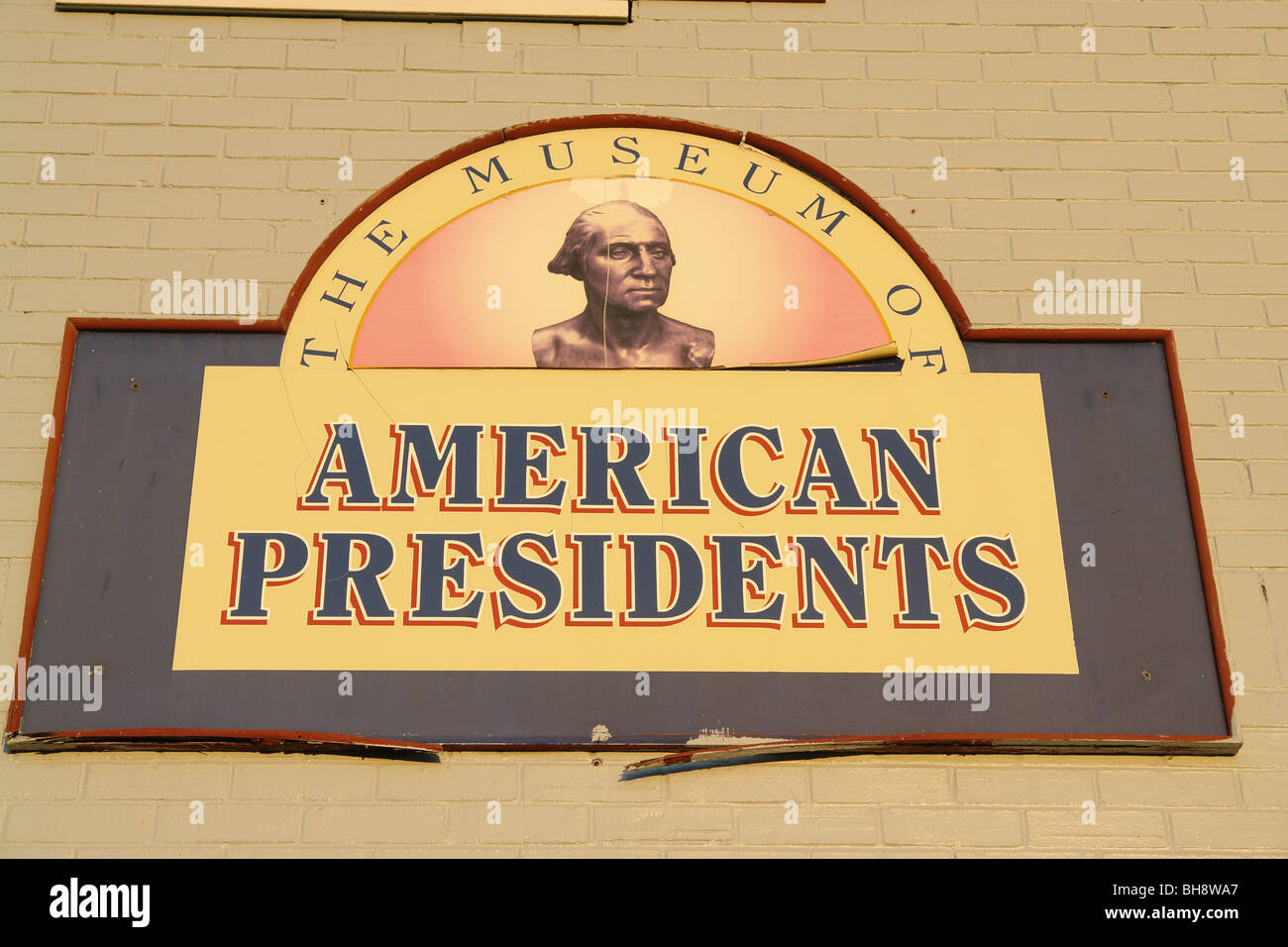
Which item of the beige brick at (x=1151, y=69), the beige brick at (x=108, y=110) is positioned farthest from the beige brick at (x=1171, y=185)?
the beige brick at (x=108, y=110)

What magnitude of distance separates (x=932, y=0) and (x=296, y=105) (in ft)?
6.97

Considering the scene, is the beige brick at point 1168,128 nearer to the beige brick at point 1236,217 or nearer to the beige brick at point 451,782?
the beige brick at point 1236,217

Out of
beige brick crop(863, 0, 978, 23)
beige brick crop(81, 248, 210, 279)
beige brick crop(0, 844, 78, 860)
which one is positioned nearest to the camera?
beige brick crop(0, 844, 78, 860)

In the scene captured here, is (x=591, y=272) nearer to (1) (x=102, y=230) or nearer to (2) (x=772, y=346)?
(2) (x=772, y=346)

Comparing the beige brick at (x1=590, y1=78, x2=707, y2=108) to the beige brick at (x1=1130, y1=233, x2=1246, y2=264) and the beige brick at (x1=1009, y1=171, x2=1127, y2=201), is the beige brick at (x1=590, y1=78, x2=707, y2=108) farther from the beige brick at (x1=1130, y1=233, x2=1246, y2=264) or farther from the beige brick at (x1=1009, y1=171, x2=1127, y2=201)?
the beige brick at (x1=1130, y1=233, x2=1246, y2=264)

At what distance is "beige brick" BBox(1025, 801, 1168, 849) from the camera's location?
142 inches

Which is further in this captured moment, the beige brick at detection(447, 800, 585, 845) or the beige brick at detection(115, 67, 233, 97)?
the beige brick at detection(115, 67, 233, 97)

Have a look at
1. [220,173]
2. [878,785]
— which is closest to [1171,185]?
[878,785]

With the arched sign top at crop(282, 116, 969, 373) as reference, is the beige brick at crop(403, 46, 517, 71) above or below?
above

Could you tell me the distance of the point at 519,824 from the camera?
358 centimetres

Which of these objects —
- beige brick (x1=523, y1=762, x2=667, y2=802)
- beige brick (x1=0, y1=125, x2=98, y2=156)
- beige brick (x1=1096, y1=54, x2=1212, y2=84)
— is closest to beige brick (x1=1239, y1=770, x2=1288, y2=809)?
beige brick (x1=523, y1=762, x2=667, y2=802)

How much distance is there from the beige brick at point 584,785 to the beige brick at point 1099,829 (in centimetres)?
95

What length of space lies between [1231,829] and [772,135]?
7.95ft

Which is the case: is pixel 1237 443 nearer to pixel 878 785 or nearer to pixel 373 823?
pixel 878 785
